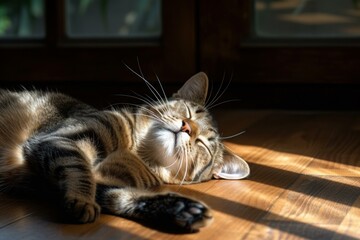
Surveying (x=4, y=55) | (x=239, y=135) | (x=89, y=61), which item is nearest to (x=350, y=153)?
(x=239, y=135)

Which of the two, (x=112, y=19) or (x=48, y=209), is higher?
(x=112, y=19)

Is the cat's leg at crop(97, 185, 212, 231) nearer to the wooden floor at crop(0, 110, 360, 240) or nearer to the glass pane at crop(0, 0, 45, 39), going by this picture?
the wooden floor at crop(0, 110, 360, 240)

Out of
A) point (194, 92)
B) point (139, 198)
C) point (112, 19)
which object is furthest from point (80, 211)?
point (112, 19)

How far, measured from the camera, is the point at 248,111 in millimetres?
3127

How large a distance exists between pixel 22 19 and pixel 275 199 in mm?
1862

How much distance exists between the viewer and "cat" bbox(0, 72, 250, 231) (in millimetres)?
1644

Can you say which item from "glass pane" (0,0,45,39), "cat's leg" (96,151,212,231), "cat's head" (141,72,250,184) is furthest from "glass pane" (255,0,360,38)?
"cat's leg" (96,151,212,231)

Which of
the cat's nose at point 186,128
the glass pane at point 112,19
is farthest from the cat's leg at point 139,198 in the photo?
the glass pane at point 112,19

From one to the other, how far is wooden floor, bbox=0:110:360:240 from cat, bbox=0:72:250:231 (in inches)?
2.0

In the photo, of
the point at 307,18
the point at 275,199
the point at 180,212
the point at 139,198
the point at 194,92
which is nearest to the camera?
the point at 180,212

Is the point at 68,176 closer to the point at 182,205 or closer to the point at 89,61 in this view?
the point at 182,205

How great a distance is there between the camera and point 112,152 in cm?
193

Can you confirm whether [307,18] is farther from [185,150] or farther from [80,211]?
[80,211]

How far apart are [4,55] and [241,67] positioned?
1048 millimetres
